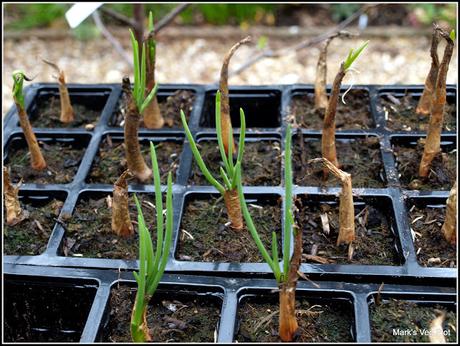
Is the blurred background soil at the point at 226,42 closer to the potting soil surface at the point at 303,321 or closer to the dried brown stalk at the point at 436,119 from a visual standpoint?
the dried brown stalk at the point at 436,119

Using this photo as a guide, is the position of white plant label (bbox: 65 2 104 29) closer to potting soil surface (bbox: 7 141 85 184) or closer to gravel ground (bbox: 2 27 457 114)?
potting soil surface (bbox: 7 141 85 184)

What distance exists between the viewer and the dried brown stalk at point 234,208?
0.94 metres

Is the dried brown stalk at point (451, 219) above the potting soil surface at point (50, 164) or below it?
below

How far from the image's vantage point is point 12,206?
100 centimetres

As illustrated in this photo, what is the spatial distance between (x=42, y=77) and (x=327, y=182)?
69.4 inches

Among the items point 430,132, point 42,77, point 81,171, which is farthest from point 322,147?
point 42,77

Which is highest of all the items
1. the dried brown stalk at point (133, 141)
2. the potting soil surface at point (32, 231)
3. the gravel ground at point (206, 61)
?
the gravel ground at point (206, 61)

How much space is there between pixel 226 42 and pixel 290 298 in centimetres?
205

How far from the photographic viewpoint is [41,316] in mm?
953

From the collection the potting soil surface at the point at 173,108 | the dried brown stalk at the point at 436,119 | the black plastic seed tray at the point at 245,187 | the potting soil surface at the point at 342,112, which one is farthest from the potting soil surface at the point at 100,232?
the dried brown stalk at the point at 436,119

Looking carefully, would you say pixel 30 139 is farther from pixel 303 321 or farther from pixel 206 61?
pixel 206 61

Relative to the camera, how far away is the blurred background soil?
8.11 feet

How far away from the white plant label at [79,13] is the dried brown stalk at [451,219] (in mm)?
648

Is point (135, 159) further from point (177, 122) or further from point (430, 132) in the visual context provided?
point (430, 132)
